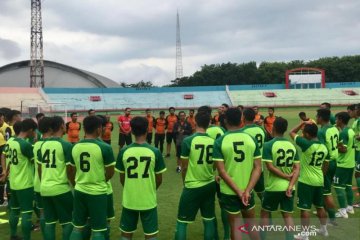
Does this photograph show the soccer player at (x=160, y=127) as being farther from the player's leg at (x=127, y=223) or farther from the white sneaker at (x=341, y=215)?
the player's leg at (x=127, y=223)

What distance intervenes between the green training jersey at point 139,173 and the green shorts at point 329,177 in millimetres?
3416

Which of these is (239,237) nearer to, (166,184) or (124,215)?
(124,215)

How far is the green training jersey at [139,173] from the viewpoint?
434 centimetres

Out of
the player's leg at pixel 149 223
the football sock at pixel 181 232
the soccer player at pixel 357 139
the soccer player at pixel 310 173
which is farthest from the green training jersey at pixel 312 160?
the player's leg at pixel 149 223

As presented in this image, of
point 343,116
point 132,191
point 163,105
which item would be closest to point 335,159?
point 343,116

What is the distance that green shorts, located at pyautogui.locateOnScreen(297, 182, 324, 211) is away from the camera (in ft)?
18.1

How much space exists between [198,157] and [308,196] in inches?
77.5

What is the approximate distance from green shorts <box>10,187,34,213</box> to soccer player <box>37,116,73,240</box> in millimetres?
718

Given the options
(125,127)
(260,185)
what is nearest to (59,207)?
(260,185)

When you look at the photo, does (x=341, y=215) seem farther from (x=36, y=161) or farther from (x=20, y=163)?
(x=20, y=163)

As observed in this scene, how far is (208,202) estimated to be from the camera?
5047mm

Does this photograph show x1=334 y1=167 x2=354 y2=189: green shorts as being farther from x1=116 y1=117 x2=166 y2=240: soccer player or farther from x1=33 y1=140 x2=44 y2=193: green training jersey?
x1=33 y1=140 x2=44 y2=193: green training jersey

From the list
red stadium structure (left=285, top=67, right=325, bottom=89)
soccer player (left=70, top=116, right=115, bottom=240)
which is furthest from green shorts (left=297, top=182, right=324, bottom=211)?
red stadium structure (left=285, top=67, right=325, bottom=89)

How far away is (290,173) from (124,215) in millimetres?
2494
